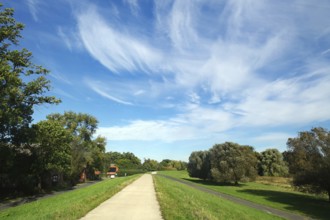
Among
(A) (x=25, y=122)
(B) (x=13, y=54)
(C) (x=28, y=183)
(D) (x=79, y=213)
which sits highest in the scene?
(B) (x=13, y=54)

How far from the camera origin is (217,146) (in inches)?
2450

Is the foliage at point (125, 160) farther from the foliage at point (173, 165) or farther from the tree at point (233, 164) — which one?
the tree at point (233, 164)

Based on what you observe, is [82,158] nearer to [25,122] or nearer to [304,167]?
[25,122]

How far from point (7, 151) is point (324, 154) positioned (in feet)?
103

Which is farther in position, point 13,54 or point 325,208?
point 325,208

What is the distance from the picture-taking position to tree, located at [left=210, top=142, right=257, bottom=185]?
2174 inches

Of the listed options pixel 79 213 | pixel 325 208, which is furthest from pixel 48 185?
pixel 325 208

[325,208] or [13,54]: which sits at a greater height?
[13,54]

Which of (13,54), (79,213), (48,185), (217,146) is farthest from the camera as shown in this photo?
(217,146)

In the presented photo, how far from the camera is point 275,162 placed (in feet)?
273

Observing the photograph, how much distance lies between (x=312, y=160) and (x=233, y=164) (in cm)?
2483

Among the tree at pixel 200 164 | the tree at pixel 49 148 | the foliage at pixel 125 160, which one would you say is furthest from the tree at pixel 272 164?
the foliage at pixel 125 160

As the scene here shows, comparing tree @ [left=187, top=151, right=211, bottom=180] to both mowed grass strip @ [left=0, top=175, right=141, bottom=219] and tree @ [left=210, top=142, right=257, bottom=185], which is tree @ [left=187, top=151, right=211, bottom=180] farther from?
mowed grass strip @ [left=0, top=175, right=141, bottom=219]

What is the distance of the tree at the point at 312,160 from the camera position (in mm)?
30266
